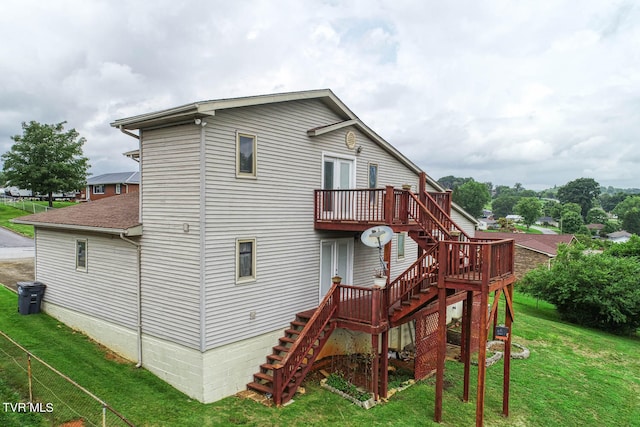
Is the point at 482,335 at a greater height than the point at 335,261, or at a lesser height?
lesser

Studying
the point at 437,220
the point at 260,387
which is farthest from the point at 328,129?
the point at 260,387

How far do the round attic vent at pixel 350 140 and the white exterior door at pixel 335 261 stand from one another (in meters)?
3.25

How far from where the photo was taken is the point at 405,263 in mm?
17078

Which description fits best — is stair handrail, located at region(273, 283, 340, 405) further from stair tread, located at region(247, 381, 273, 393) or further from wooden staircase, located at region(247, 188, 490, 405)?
stair tread, located at region(247, 381, 273, 393)

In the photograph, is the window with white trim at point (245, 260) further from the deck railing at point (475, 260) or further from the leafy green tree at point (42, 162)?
the leafy green tree at point (42, 162)

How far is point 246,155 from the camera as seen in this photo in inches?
406

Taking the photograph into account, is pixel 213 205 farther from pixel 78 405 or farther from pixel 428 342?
pixel 428 342

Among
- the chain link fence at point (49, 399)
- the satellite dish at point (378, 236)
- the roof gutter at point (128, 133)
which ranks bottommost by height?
the chain link fence at point (49, 399)

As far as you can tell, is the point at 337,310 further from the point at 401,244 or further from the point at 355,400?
the point at 401,244

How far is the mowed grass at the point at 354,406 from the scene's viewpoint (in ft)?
28.9

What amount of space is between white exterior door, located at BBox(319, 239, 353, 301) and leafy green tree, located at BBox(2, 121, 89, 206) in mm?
36463

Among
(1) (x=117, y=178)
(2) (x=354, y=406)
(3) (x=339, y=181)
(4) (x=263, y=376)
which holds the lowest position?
(2) (x=354, y=406)

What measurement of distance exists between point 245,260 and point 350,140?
585 centimetres

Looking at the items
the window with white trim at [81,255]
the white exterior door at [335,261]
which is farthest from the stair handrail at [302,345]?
the window with white trim at [81,255]
